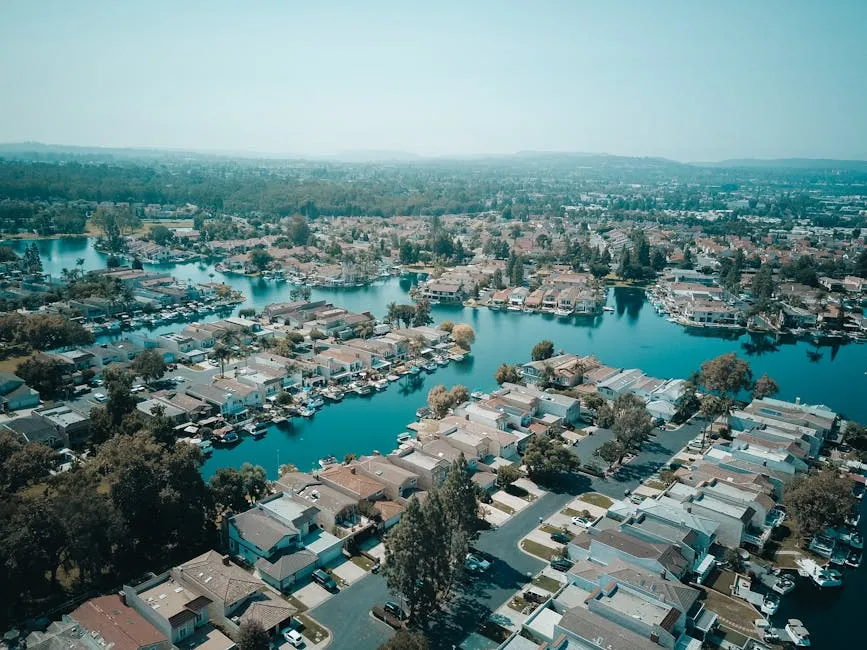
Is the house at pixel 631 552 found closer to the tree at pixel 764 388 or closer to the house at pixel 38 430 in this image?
the tree at pixel 764 388

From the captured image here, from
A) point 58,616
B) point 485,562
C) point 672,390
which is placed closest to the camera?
point 58,616

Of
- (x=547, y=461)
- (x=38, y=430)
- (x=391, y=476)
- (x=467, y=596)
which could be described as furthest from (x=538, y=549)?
(x=38, y=430)

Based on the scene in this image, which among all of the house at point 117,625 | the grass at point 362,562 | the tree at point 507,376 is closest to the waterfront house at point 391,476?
the grass at point 362,562

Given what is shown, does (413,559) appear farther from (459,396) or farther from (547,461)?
(459,396)

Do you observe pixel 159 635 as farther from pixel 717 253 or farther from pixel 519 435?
pixel 717 253

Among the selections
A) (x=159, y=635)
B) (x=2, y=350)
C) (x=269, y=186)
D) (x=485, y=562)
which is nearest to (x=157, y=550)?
(x=159, y=635)

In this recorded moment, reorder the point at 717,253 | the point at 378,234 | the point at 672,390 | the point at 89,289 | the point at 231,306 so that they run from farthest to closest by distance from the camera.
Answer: the point at 378,234
the point at 717,253
the point at 231,306
the point at 89,289
the point at 672,390

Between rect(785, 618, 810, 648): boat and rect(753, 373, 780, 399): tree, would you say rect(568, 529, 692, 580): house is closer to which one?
rect(785, 618, 810, 648): boat

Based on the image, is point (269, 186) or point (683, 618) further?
point (269, 186)
